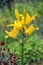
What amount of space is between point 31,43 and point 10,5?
9.51 ft

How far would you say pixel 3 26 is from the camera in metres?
7.74

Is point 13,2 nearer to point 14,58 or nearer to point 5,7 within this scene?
point 5,7

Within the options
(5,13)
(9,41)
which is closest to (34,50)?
(9,41)

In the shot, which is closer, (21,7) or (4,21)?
(4,21)

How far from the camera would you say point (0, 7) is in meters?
9.25

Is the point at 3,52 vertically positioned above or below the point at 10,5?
below


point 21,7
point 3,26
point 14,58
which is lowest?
point 14,58

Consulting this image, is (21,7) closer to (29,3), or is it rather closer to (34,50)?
(29,3)

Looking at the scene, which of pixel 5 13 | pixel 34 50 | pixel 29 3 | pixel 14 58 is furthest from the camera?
pixel 29 3

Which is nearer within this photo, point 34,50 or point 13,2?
point 34,50

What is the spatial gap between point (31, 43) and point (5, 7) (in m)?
2.86

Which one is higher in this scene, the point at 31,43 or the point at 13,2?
the point at 13,2

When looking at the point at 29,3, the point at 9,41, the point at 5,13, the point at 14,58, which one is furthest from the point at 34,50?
the point at 29,3

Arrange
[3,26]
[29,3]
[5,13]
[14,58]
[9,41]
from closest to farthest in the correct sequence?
1. [14,58]
2. [9,41]
3. [3,26]
4. [5,13]
5. [29,3]
